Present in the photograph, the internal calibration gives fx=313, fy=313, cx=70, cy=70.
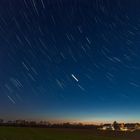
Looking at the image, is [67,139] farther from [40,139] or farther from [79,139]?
[40,139]

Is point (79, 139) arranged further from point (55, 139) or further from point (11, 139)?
point (11, 139)

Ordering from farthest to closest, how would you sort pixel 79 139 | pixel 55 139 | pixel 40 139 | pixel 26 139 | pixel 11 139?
pixel 79 139 < pixel 55 139 < pixel 40 139 < pixel 26 139 < pixel 11 139

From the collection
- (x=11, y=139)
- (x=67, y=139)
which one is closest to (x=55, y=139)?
(x=67, y=139)

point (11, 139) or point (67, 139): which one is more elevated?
point (67, 139)

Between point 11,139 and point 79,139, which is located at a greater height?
point 79,139

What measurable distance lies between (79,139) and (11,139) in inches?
759

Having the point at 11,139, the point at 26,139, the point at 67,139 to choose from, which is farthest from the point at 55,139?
the point at 11,139

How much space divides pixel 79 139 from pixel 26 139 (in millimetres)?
15043

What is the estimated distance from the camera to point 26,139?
147ft

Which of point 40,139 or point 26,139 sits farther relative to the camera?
point 40,139

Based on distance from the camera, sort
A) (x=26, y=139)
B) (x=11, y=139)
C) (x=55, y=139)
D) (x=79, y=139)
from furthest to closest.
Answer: (x=79, y=139) → (x=55, y=139) → (x=26, y=139) → (x=11, y=139)

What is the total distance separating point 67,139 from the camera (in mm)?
55906

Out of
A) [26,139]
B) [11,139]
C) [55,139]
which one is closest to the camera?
[11,139]

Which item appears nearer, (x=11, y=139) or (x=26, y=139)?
(x=11, y=139)
